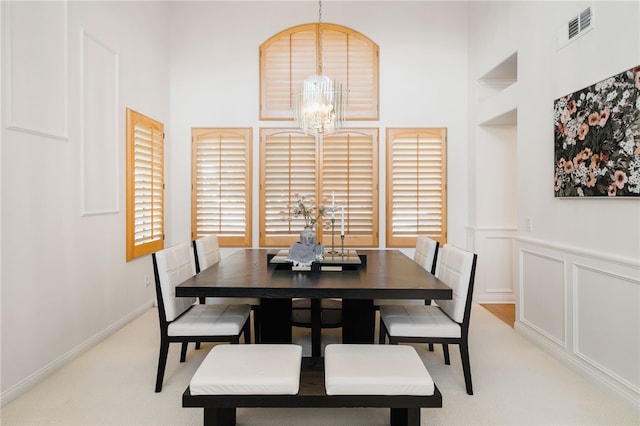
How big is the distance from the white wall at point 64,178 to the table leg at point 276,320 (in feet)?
4.93

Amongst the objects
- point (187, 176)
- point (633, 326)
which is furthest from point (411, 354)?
point (187, 176)

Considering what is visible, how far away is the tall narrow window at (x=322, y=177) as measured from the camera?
4777 mm

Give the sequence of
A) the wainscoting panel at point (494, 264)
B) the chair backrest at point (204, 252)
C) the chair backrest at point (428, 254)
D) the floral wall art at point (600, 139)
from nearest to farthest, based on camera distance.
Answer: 1. the floral wall art at point (600, 139)
2. the chair backrest at point (428, 254)
3. the chair backrest at point (204, 252)
4. the wainscoting panel at point (494, 264)

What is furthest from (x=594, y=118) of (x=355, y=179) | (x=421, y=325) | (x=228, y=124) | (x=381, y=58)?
(x=228, y=124)

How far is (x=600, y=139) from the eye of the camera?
2547mm

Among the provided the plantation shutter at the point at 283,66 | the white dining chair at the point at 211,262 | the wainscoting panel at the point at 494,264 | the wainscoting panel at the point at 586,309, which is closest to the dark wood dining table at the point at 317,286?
the white dining chair at the point at 211,262

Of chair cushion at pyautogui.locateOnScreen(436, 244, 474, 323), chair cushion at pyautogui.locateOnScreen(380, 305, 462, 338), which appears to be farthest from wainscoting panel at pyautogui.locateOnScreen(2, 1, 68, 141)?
chair cushion at pyautogui.locateOnScreen(436, 244, 474, 323)

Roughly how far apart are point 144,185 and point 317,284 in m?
2.69

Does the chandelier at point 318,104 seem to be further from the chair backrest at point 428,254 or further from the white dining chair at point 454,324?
the white dining chair at point 454,324

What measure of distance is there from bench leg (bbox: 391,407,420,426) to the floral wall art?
1788 millimetres

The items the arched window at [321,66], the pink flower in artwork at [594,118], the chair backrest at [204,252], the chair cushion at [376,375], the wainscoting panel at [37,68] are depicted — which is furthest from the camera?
the arched window at [321,66]

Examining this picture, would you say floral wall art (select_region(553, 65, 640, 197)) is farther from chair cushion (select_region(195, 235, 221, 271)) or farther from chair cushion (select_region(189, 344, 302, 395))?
chair cushion (select_region(195, 235, 221, 271))

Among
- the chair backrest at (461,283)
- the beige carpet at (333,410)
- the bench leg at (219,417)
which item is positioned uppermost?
the chair backrest at (461,283)

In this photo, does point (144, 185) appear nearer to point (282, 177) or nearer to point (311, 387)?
point (282, 177)
